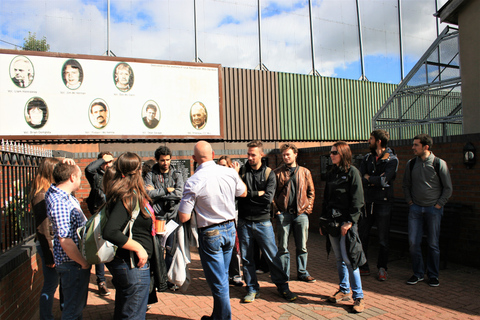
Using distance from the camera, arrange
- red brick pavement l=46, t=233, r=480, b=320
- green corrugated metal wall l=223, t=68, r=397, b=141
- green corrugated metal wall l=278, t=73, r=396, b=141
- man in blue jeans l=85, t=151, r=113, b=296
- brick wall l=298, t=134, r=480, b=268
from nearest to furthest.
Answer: red brick pavement l=46, t=233, r=480, b=320
man in blue jeans l=85, t=151, r=113, b=296
brick wall l=298, t=134, r=480, b=268
green corrugated metal wall l=223, t=68, r=397, b=141
green corrugated metal wall l=278, t=73, r=396, b=141

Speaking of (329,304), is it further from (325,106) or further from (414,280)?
(325,106)

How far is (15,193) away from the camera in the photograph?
439 centimetres

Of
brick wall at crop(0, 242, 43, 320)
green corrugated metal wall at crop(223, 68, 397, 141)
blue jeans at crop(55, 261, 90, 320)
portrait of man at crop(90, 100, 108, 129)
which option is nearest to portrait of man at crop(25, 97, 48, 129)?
portrait of man at crop(90, 100, 108, 129)

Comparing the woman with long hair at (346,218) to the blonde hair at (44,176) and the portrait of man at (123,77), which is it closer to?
the blonde hair at (44,176)

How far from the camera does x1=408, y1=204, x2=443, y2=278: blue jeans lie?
17.0 feet

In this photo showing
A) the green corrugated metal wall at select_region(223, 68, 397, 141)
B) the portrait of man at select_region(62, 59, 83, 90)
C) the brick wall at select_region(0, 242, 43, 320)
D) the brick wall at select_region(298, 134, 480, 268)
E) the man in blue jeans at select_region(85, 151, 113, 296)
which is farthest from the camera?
the green corrugated metal wall at select_region(223, 68, 397, 141)

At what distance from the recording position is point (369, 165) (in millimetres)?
5781

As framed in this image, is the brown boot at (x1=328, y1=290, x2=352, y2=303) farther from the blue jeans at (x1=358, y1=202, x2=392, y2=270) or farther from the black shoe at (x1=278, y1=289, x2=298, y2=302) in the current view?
the blue jeans at (x1=358, y1=202, x2=392, y2=270)

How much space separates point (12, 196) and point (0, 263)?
109 centimetres

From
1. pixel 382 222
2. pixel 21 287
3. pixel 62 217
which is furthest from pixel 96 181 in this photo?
pixel 382 222

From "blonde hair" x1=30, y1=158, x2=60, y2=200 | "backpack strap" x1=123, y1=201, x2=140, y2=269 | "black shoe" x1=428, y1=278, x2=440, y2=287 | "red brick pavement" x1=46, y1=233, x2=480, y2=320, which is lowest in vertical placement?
"red brick pavement" x1=46, y1=233, x2=480, y2=320

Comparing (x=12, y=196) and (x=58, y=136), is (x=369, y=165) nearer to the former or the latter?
(x=12, y=196)

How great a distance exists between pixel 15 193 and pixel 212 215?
99.7 inches

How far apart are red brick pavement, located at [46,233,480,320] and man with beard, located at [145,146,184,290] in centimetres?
69
